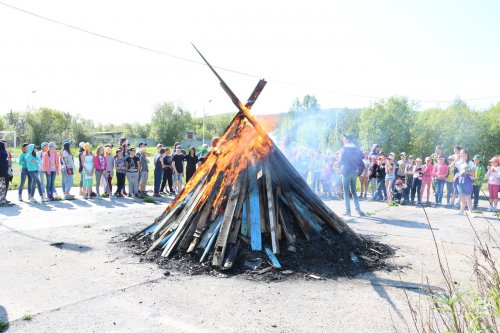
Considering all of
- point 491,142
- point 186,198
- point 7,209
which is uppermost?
point 491,142

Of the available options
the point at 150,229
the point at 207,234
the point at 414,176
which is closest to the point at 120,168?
the point at 150,229

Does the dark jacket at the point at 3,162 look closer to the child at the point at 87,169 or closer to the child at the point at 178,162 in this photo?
the child at the point at 87,169

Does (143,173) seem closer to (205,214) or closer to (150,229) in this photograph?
(150,229)

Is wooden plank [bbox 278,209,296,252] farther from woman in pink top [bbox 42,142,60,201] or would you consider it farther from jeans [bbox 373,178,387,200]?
woman in pink top [bbox 42,142,60,201]

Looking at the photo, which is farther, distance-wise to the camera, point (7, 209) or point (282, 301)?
point (7, 209)

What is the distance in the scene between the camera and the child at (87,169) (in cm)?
1414

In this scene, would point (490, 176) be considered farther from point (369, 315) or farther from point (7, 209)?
point (7, 209)

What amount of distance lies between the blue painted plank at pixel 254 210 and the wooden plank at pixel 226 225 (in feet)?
0.74

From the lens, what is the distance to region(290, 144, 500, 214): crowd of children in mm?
12266

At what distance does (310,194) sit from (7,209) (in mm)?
9925

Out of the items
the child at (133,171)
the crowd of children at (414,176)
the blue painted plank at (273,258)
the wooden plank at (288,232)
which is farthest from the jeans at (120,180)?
the blue painted plank at (273,258)

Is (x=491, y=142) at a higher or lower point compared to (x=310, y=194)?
higher

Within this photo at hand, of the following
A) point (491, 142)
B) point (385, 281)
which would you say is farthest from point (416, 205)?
point (491, 142)

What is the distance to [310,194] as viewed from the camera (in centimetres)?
740
